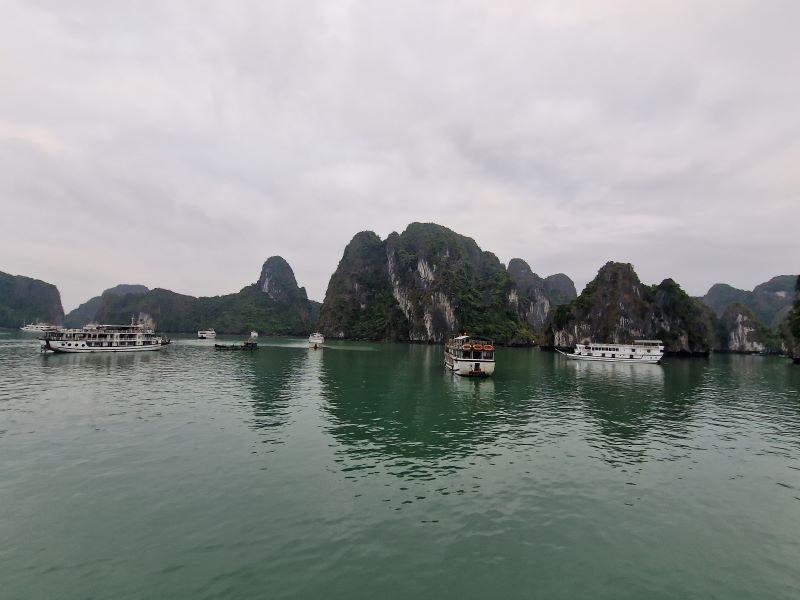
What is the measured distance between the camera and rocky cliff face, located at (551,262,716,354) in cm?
15262

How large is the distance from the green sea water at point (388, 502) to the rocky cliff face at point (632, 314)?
132 meters

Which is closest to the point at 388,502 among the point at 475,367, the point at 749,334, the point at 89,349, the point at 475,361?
the point at 475,361

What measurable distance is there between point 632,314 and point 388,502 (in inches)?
6746

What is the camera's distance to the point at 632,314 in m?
158

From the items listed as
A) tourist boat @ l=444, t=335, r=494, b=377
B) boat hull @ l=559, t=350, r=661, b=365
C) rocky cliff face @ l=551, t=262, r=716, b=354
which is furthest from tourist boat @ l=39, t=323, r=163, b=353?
rocky cliff face @ l=551, t=262, r=716, b=354

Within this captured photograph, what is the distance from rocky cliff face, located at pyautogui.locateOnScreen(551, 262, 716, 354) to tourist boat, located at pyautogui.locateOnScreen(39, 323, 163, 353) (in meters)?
161

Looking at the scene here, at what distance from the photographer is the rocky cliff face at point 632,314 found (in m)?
153

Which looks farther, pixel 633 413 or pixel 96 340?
pixel 96 340

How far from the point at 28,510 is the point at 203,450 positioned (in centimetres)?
895

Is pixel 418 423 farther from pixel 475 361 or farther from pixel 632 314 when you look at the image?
pixel 632 314

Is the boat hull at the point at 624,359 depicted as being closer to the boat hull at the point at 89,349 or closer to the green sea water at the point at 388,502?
the green sea water at the point at 388,502

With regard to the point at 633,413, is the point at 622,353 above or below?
above

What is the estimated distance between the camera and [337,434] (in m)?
29.0

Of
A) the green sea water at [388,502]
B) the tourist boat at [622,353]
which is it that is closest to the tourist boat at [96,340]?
the green sea water at [388,502]
